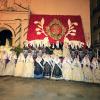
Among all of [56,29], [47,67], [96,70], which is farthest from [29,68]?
[56,29]

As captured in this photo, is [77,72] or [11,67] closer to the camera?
[77,72]

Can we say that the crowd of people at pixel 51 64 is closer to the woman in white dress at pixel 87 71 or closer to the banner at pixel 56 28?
the woman in white dress at pixel 87 71

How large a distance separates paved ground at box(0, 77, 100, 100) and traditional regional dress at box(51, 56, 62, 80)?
647mm

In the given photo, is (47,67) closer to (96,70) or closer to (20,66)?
(20,66)

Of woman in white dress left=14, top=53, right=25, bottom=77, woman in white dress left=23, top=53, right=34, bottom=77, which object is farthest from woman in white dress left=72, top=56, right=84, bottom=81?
woman in white dress left=14, top=53, right=25, bottom=77

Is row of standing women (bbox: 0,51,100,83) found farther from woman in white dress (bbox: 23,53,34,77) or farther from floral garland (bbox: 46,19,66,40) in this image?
floral garland (bbox: 46,19,66,40)

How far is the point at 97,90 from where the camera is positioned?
11367 mm

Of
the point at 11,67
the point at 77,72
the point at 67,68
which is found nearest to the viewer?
the point at 77,72

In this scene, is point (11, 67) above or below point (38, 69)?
above

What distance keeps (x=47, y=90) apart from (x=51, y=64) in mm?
3427

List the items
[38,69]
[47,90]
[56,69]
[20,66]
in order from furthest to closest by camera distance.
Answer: [20,66] < [38,69] < [56,69] < [47,90]

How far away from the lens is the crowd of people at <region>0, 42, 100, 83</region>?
1354 centimetres

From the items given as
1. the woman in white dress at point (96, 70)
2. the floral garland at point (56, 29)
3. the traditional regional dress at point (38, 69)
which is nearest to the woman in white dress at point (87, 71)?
the woman in white dress at point (96, 70)

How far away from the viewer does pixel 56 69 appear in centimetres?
1400
